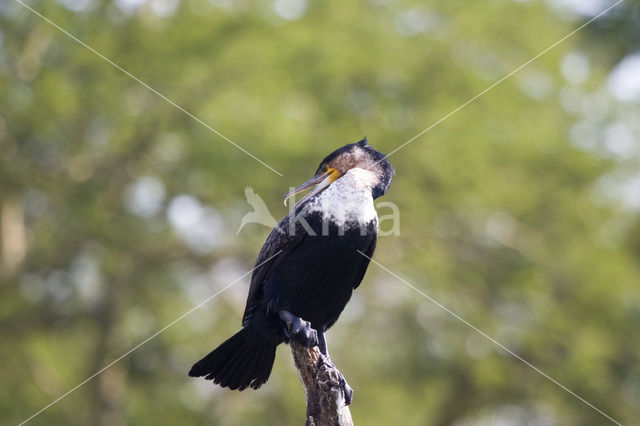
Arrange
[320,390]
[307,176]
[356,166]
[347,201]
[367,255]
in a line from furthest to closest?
[307,176] < [367,255] < [356,166] < [347,201] < [320,390]

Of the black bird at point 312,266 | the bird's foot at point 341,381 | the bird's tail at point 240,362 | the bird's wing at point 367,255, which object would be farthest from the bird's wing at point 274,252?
the bird's foot at point 341,381

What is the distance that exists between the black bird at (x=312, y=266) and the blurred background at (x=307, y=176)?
7.65m

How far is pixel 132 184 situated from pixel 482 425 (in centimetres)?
882

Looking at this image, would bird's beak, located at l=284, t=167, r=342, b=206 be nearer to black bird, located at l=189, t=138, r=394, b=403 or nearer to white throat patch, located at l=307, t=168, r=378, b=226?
black bird, located at l=189, t=138, r=394, b=403

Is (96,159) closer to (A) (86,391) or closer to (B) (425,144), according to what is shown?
(A) (86,391)

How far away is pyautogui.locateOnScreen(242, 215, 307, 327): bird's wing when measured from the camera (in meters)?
3.94

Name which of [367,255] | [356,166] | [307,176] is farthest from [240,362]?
[307,176]

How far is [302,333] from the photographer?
145 inches

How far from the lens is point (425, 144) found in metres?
12.5

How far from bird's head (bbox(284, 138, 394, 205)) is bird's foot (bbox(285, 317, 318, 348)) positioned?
627 millimetres

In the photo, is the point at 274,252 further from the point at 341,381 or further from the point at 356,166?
the point at 341,381

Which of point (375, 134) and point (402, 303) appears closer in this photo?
point (375, 134)

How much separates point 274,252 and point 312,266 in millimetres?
289

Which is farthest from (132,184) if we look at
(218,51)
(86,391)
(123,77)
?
(86,391)
